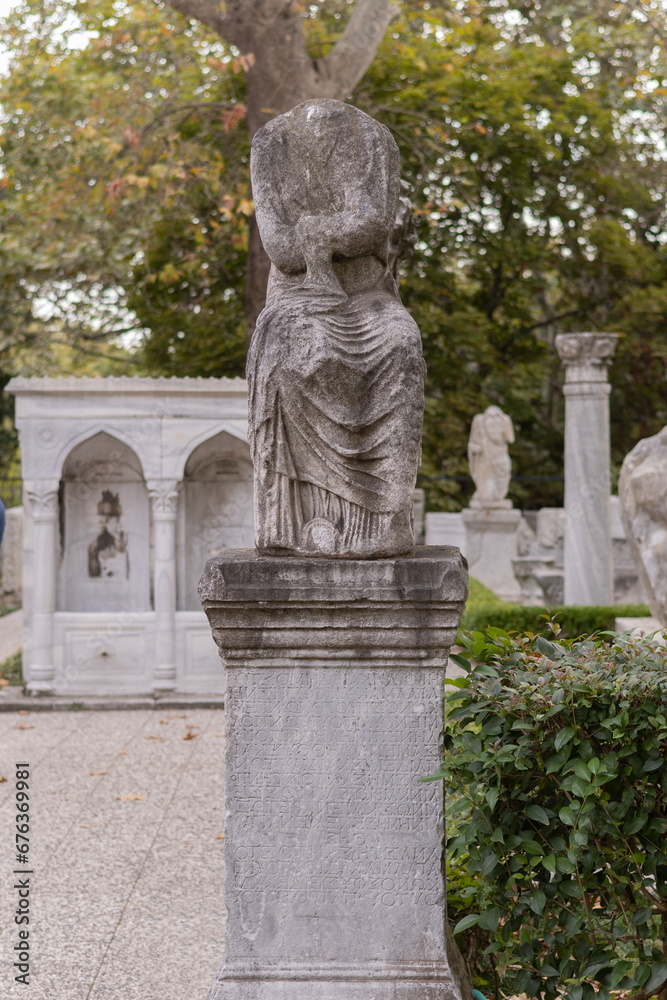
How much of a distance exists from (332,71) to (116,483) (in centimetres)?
479

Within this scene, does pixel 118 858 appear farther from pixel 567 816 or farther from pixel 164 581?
pixel 164 581

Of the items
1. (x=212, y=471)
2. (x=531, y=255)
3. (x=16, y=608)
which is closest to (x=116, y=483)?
(x=212, y=471)

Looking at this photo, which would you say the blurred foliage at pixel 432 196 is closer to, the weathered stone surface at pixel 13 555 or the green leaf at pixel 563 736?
the weathered stone surface at pixel 13 555

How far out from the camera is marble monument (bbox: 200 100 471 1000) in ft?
11.7

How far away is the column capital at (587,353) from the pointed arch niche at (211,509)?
367 cm

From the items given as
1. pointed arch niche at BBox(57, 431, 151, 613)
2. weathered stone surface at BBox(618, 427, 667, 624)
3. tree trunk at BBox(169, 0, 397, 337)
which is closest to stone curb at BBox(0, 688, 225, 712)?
pointed arch niche at BBox(57, 431, 151, 613)

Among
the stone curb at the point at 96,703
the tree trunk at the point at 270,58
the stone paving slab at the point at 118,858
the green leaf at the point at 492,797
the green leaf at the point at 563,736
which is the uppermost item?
the tree trunk at the point at 270,58

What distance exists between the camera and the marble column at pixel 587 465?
40.5 feet

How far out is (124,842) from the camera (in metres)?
6.59

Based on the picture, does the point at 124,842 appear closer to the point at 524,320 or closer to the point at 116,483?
the point at 116,483

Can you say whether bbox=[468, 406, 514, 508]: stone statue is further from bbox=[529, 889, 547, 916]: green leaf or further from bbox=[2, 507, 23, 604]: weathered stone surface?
bbox=[529, 889, 547, 916]: green leaf

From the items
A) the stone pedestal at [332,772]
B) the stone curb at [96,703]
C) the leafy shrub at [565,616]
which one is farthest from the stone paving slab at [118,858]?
the leafy shrub at [565,616]

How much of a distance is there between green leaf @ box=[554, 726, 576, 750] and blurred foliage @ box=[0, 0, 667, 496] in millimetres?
9282

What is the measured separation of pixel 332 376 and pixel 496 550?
13391 millimetres
